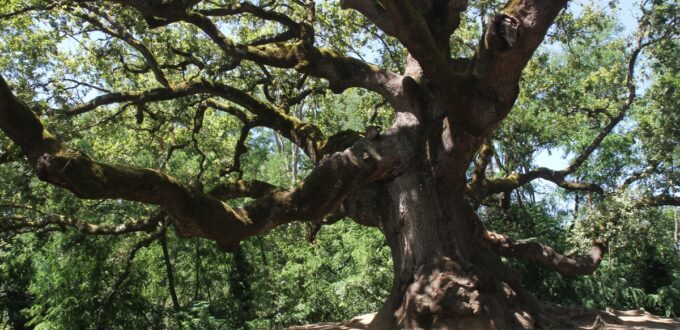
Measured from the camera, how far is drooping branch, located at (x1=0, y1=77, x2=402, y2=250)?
183 inches

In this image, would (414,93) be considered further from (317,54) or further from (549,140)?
(549,140)

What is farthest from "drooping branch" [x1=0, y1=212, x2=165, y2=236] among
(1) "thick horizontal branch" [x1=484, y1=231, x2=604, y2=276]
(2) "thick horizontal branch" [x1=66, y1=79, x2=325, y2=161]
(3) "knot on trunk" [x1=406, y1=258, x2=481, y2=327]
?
(1) "thick horizontal branch" [x1=484, y1=231, x2=604, y2=276]

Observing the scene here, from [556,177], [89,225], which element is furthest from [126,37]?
[556,177]

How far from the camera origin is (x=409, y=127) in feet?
25.0

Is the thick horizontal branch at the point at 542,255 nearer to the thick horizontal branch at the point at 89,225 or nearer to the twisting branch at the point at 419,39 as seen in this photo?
the twisting branch at the point at 419,39

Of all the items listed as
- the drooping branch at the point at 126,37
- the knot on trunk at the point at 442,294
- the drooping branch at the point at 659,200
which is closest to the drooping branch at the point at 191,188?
the knot on trunk at the point at 442,294

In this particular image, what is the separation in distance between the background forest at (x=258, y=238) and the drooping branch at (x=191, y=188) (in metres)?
3.81

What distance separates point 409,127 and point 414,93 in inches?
22.7

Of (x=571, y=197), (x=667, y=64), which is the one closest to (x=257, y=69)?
(x=667, y=64)

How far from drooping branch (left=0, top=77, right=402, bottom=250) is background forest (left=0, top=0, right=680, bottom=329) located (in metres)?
3.81

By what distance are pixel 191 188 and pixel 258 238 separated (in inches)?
410

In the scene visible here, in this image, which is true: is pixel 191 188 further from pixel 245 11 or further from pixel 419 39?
pixel 245 11

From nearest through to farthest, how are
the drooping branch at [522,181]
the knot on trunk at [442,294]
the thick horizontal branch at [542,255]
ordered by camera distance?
1. the knot on trunk at [442,294]
2. the thick horizontal branch at [542,255]
3. the drooping branch at [522,181]

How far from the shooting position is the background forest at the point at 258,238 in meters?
10.1
